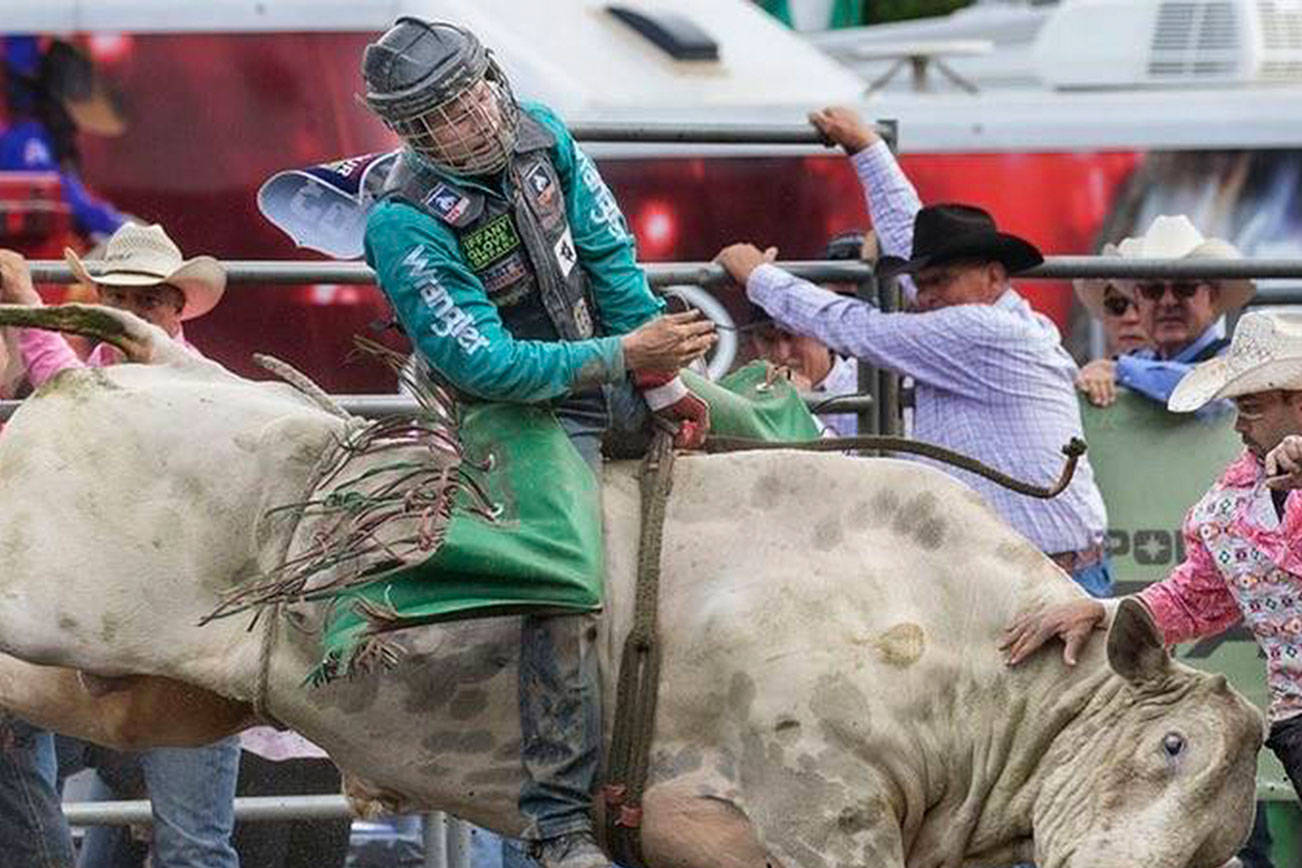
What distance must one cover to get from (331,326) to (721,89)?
1687mm

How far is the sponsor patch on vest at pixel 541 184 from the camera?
19.6 ft

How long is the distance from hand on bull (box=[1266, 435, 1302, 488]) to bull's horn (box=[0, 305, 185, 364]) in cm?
220

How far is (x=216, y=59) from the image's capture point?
11.1 metres

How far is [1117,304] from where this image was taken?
8.77m

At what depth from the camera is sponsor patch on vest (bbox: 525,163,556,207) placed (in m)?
5.98

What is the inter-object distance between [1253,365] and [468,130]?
1.62 meters

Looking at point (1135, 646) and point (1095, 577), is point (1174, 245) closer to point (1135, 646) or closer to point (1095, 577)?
point (1095, 577)

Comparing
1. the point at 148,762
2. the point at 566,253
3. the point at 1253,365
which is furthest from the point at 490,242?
the point at 148,762

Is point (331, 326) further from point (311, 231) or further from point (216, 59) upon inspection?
point (311, 231)

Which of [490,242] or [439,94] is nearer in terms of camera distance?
→ [439,94]

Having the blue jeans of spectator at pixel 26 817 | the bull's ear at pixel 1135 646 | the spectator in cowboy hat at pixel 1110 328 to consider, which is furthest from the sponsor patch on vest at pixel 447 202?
the spectator in cowboy hat at pixel 1110 328

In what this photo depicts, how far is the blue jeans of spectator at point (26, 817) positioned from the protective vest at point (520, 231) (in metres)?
2.12

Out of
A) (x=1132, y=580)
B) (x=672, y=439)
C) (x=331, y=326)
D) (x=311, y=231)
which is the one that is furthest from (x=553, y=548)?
(x=331, y=326)

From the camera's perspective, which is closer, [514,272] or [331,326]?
[514,272]
